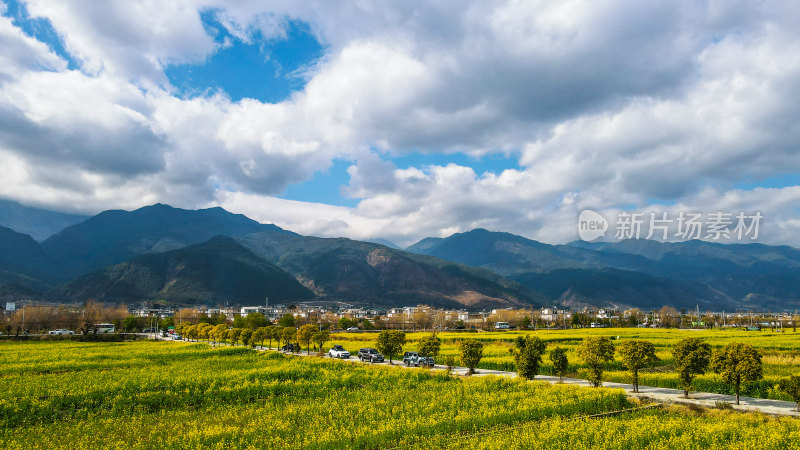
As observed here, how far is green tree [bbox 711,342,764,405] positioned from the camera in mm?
30250

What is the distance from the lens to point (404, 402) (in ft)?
95.4

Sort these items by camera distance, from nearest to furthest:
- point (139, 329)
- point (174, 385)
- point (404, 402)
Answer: point (404, 402) < point (174, 385) < point (139, 329)

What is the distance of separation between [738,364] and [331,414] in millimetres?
26857

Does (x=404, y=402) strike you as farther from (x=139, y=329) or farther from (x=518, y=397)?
(x=139, y=329)

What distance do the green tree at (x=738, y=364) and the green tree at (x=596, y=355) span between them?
7031 mm

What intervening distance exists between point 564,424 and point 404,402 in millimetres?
9981

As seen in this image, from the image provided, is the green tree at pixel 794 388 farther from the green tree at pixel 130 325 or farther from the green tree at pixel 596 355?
the green tree at pixel 130 325

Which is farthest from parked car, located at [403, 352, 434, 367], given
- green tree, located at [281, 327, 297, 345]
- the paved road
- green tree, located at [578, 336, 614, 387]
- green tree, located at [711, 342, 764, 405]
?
green tree, located at [711, 342, 764, 405]

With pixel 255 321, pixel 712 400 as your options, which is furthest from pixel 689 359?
pixel 255 321

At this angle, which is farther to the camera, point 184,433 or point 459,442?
point 184,433

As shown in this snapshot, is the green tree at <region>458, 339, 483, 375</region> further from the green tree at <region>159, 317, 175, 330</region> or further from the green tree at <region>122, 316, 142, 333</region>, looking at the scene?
the green tree at <region>159, 317, 175, 330</region>

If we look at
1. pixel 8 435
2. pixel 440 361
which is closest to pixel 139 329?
pixel 440 361

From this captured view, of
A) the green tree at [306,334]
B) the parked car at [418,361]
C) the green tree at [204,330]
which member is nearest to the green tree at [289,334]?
the green tree at [306,334]

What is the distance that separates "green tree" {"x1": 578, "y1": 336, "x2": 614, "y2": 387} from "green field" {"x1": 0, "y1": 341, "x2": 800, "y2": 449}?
4.96 metres
